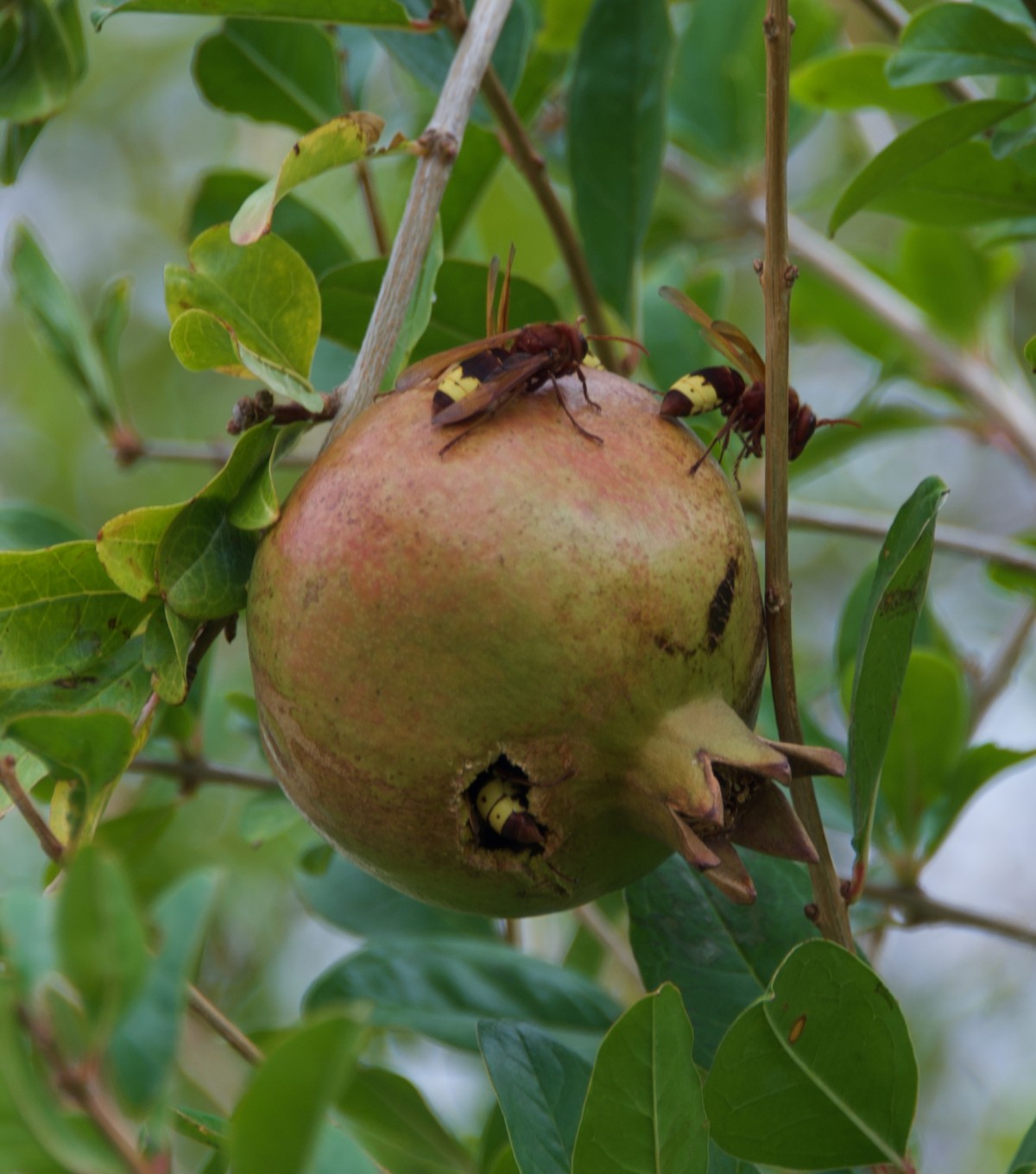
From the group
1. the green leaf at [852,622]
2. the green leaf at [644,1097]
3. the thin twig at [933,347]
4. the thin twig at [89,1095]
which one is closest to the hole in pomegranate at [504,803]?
the green leaf at [644,1097]

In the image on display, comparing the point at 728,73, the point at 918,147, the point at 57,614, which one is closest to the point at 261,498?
the point at 57,614

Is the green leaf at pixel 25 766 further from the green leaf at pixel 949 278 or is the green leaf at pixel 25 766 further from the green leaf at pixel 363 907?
the green leaf at pixel 949 278

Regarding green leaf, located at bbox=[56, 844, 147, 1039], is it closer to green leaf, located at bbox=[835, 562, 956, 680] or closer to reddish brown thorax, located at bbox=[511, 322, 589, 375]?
reddish brown thorax, located at bbox=[511, 322, 589, 375]

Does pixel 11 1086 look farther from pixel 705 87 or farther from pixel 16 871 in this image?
pixel 16 871

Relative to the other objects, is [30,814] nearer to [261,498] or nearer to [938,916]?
[261,498]

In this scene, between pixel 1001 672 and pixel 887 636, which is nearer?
pixel 887 636

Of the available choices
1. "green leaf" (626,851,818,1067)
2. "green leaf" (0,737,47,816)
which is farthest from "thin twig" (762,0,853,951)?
"green leaf" (0,737,47,816)
